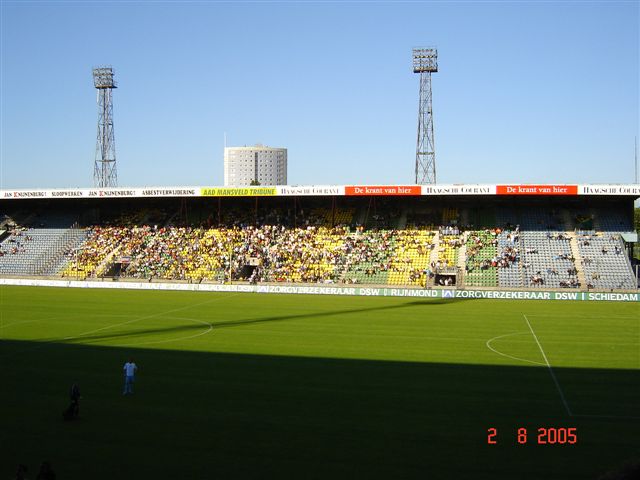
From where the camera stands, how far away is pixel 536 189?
50875 mm

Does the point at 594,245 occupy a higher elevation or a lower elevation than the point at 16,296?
higher

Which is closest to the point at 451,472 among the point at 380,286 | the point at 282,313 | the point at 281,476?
the point at 281,476

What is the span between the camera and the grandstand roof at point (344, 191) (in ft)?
165

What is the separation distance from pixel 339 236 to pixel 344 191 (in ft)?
14.6

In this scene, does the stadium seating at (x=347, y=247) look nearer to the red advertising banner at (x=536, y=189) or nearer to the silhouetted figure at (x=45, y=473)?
the red advertising banner at (x=536, y=189)

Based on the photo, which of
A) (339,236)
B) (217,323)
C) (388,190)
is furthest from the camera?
(339,236)

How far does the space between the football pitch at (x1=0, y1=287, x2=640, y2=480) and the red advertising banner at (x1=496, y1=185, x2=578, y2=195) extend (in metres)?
17.0

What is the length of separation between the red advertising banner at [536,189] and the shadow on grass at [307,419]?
1211 inches

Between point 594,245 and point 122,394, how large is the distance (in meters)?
42.1

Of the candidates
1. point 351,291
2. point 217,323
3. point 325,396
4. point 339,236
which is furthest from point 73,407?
point 339,236

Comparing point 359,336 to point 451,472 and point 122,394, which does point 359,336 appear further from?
point 451,472

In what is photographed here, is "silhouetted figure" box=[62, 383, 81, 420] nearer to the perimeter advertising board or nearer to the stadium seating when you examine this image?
the perimeter advertising board

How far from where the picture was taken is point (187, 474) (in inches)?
529

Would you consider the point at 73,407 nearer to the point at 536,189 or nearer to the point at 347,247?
the point at 347,247
